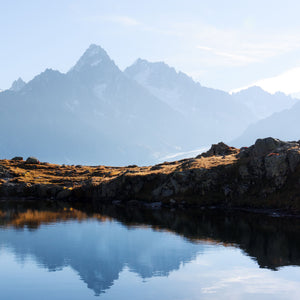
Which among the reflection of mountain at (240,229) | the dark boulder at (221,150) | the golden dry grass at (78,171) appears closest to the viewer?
the reflection of mountain at (240,229)

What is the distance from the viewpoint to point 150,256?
5712 centimetres

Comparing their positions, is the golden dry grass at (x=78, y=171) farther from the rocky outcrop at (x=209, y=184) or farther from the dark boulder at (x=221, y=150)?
the dark boulder at (x=221, y=150)

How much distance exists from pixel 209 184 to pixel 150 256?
47000 millimetres

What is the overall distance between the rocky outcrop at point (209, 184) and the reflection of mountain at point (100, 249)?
2901 cm

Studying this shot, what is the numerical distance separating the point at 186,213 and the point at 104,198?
→ 33.3 m

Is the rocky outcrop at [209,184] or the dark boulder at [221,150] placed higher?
the dark boulder at [221,150]

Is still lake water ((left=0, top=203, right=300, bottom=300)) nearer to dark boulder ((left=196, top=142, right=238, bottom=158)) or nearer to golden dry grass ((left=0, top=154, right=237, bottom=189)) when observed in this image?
golden dry grass ((left=0, top=154, right=237, bottom=189))

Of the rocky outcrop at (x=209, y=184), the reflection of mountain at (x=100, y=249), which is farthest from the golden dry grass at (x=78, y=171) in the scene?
the reflection of mountain at (x=100, y=249)

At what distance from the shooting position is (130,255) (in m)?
58.1

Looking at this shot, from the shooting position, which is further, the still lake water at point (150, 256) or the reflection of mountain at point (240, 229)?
the reflection of mountain at point (240, 229)

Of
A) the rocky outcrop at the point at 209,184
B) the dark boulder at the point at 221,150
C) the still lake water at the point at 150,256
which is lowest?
the still lake water at the point at 150,256

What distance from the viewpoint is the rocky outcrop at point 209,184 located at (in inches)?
3642

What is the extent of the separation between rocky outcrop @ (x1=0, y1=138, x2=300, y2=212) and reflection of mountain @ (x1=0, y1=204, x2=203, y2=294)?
29010 millimetres

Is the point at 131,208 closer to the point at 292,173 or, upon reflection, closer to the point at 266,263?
the point at 292,173
